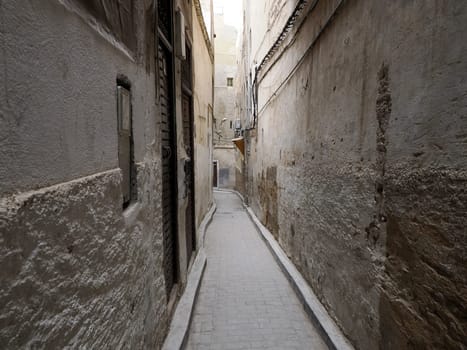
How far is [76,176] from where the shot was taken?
120 centimetres

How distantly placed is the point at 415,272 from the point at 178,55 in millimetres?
3557

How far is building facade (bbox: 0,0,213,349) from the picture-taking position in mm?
808

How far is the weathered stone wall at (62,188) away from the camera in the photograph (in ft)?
2.61

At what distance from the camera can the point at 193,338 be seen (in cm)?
332

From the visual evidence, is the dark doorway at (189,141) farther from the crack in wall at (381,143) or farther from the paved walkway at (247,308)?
the crack in wall at (381,143)

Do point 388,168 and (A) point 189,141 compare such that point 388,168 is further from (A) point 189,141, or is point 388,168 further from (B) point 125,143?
(A) point 189,141

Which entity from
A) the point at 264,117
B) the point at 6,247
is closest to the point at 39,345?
the point at 6,247

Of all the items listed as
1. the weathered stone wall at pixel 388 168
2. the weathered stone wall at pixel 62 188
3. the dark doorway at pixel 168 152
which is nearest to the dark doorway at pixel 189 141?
the dark doorway at pixel 168 152

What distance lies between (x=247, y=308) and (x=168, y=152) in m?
2.36

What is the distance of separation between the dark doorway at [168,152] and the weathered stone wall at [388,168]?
1860 millimetres

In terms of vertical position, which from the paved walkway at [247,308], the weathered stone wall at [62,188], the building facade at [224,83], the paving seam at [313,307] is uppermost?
the building facade at [224,83]

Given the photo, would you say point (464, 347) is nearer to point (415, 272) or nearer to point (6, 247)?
point (415, 272)

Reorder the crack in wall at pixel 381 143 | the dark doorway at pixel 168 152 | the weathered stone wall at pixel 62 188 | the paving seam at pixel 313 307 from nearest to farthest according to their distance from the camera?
the weathered stone wall at pixel 62 188 < the crack in wall at pixel 381 143 < the paving seam at pixel 313 307 < the dark doorway at pixel 168 152

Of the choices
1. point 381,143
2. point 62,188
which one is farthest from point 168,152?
point 62,188
